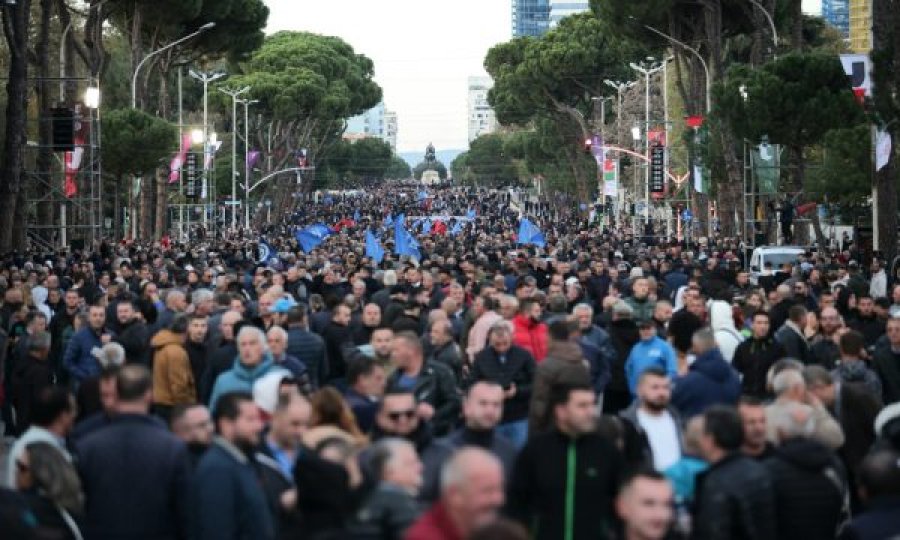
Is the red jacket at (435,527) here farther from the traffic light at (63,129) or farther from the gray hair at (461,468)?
the traffic light at (63,129)

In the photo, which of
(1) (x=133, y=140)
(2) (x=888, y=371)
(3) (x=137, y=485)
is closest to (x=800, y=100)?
(1) (x=133, y=140)

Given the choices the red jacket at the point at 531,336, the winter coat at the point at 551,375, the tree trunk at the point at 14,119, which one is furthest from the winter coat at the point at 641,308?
the tree trunk at the point at 14,119

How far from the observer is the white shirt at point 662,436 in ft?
33.6

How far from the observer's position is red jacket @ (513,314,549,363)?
48.5 ft

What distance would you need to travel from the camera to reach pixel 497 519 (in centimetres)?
554

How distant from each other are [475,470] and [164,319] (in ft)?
37.6

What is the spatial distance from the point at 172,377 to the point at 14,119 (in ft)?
91.2

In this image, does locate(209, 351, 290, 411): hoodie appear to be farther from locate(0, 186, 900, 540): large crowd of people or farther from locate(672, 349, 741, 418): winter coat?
locate(672, 349, 741, 418): winter coat

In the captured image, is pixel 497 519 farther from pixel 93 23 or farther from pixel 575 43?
pixel 575 43

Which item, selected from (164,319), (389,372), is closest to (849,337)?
(389,372)

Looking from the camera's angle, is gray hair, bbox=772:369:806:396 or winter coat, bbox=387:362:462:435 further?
winter coat, bbox=387:362:462:435

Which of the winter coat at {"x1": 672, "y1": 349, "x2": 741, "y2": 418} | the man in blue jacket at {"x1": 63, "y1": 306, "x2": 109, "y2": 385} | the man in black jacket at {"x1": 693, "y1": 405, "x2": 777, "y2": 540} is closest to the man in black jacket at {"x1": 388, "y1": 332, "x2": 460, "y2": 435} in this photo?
the winter coat at {"x1": 672, "y1": 349, "x2": 741, "y2": 418}

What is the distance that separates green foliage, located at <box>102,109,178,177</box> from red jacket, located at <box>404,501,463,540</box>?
47001 millimetres

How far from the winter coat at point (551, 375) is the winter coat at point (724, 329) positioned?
1980mm
